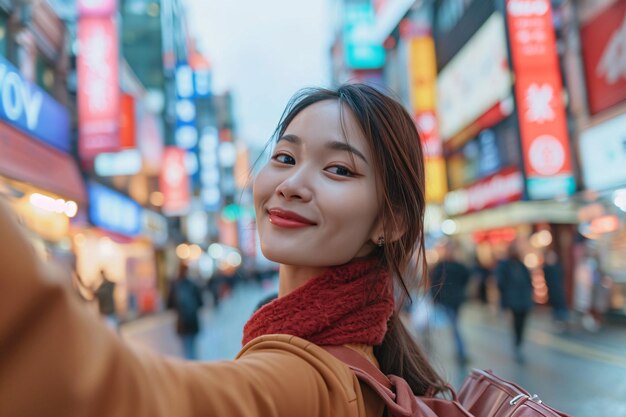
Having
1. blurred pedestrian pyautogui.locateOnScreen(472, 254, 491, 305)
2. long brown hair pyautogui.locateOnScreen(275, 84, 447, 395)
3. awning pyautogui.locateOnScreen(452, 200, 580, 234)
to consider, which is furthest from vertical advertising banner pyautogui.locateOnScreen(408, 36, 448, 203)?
long brown hair pyautogui.locateOnScreen(275, 84, 447, 395)

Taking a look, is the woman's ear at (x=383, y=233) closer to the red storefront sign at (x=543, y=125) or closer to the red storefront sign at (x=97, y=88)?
the red storefront sign at (x=543, y=125)

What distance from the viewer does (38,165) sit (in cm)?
879

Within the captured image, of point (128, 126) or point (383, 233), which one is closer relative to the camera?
point (383, 233)

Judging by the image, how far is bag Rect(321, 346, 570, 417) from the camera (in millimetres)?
1000

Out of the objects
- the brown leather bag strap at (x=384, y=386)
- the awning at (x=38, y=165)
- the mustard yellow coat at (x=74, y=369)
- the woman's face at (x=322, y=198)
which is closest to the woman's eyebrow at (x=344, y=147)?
the woman's face at (x=322, y=198)

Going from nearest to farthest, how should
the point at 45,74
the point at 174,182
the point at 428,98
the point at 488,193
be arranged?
1. the point at 45,74
2. the point at 488,193
3. the point at 428,98
4. the point at 174,182

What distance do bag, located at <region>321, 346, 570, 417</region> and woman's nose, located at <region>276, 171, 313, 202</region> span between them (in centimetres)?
35

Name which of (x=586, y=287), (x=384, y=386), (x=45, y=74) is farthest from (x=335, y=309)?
(x=45, y=74)

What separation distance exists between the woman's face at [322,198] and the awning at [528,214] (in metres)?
11.4

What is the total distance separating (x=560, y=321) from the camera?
1021 centimetres

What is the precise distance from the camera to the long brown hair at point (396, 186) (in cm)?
130

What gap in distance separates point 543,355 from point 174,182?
55.5 feet

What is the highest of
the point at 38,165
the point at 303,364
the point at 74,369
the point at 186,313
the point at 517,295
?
the point at 38,165

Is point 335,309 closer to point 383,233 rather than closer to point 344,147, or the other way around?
point 383,233
